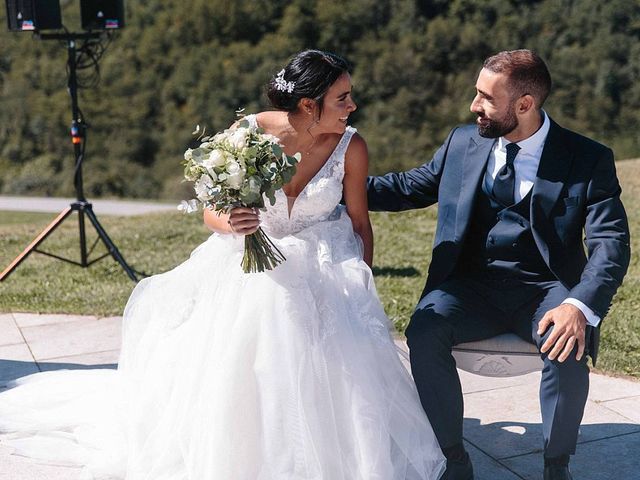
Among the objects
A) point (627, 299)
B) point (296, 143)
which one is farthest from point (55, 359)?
point (627, 299)

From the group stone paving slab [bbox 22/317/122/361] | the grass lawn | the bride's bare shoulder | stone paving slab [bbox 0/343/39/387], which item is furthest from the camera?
the grass lawn

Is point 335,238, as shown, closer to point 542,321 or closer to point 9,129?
point 542,321

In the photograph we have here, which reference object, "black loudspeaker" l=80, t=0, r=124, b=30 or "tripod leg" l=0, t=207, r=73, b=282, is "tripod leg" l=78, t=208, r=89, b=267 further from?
"black loudspeaker" l=80, t=0, r=124, b=30

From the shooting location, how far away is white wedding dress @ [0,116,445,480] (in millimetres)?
2885

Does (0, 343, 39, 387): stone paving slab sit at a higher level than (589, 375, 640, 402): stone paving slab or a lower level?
lower

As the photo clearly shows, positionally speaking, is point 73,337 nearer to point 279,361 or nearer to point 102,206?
point 279,361

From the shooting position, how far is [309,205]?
11.1 ft

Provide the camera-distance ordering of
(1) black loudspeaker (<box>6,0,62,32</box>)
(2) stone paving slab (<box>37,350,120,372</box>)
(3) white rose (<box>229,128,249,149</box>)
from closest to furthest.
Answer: (3) white rose (<box>229,128,249,149</box>)
(2) stone paving slab (<box>37,350,120,372</box>)
(1) black loudspeaker (<box>6,0,62,32</box>)

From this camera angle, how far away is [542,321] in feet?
9.61

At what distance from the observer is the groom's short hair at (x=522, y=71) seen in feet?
10.4

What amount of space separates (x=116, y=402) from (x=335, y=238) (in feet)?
3.56

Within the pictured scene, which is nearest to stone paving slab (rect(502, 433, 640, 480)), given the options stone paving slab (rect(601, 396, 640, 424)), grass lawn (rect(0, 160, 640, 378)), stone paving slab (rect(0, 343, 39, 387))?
stone paving slab (rect(601, 396, 640, 424))

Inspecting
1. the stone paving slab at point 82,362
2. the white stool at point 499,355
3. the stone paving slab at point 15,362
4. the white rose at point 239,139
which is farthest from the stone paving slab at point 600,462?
the stone paving slab at point 15,362

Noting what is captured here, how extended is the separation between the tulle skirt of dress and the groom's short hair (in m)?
0.81
